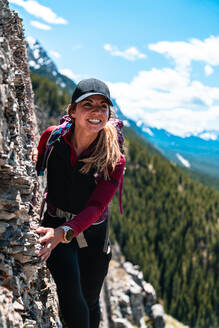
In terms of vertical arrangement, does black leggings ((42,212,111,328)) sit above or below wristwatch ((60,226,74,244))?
below

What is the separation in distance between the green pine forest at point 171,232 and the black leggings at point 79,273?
3555 inches

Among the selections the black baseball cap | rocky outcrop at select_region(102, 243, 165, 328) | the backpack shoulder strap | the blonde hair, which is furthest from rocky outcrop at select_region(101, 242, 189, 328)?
the black baseball cap

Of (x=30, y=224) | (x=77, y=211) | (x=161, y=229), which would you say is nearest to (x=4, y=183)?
(x=30, y=224)

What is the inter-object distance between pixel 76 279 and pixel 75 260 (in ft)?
1.02

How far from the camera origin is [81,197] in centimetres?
557

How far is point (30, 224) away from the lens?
5145mm

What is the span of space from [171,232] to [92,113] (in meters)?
126

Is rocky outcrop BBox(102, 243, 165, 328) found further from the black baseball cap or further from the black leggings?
the black baseball cap

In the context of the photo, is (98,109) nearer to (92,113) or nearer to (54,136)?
(92,113)

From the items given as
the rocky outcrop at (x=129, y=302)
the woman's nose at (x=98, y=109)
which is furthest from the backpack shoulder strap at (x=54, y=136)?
the rocky outcrop at (x=129, y=302)

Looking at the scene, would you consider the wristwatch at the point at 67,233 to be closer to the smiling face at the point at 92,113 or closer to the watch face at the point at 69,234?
the watch face at the point at 69,234

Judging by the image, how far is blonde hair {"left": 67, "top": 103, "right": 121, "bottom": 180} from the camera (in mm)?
5293

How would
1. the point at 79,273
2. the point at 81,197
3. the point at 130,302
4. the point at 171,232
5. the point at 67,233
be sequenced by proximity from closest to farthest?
the point at 67,233 → the point at 79,273 → the point at 81,197 → the point at 130,302 → the point at 171,232

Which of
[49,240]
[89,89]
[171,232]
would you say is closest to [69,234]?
[49,240]
